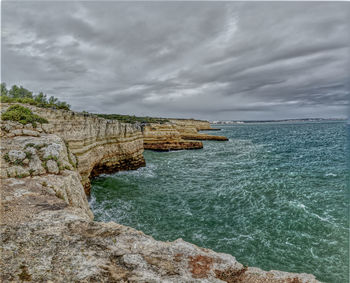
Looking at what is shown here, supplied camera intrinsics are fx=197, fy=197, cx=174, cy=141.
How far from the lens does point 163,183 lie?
22.7m

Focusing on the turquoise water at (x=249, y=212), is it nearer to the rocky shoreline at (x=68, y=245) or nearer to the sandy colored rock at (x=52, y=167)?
the sandy colored rock at (x=52, y=167)

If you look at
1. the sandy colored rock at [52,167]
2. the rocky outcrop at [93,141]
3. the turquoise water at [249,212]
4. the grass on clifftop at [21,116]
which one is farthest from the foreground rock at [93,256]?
the grass on clifftop at [21,116]

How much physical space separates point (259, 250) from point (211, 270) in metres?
7.56

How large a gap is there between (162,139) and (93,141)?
3064cm

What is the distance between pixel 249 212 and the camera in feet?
50.5

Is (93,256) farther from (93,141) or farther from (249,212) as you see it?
(93,141)

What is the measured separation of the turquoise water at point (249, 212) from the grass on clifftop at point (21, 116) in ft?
25.4

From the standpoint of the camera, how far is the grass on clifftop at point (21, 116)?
1296cm

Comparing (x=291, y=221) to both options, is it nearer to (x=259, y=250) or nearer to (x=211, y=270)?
(x=259, y=250)

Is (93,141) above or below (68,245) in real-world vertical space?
above

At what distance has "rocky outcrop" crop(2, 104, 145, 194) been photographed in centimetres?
1641

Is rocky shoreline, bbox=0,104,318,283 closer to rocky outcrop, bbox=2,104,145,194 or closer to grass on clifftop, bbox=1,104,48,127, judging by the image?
grass on clifftop, bbox=1,104,48,127

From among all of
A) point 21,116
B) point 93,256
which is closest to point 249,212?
point 93,256

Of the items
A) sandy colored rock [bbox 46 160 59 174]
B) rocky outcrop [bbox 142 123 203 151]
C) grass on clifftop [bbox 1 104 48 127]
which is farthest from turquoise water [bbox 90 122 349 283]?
rocky outcrop [bbox 142 123 203 151]
